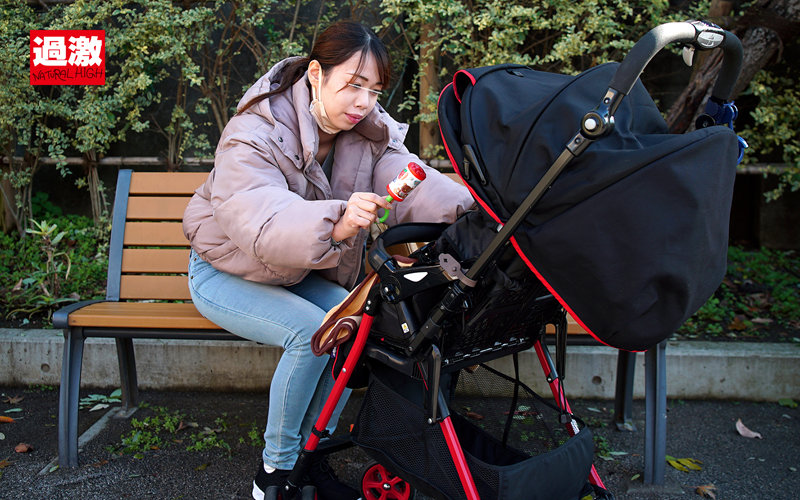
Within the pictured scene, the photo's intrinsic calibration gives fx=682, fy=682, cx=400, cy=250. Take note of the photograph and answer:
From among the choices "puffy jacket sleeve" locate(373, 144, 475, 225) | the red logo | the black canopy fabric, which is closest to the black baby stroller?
the black canopy fabric

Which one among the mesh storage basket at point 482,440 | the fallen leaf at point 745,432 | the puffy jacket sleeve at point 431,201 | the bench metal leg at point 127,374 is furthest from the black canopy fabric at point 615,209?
the bench metal leg at point 127,374

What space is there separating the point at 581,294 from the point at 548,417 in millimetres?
645

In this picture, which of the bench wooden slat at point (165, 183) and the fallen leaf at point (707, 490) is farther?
the bench wooden slat at point (165, 183)

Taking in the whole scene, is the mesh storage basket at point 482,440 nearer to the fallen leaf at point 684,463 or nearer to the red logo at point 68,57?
the fallen leaf at point 684,463

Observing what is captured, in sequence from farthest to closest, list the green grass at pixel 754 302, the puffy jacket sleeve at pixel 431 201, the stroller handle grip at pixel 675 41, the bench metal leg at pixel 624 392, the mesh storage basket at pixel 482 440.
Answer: the green grass at pixel 754 302
the bench metal leg at pixel 624 392
the puffy jacket sleeve at pixel 431 201
the mesh storage basket at pixel 482 440
the stroller handle grip at pixel 675 41

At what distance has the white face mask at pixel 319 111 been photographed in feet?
8.32

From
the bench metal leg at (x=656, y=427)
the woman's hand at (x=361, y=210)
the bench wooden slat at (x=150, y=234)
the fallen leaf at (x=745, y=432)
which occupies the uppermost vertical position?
the woman's hand at (x=361, y=210)

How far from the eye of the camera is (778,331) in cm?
404

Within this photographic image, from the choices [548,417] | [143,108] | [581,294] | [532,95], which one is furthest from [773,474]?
[143,108]

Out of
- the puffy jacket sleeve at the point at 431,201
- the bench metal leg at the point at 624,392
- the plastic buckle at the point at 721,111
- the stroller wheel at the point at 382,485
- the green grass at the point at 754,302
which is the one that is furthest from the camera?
the green grass at the point at 754,302

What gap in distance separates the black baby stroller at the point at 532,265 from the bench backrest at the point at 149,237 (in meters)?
1.32

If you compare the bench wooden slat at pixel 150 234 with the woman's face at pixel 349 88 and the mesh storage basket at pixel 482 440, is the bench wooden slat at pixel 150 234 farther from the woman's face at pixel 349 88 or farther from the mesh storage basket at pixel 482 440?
the mesh storage basket at pixel 482 440

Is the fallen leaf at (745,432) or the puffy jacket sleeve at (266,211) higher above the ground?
the puffy jacket sleeve at (266,211)

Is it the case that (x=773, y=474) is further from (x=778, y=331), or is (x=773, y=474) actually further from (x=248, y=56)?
(x=248, y=56)
